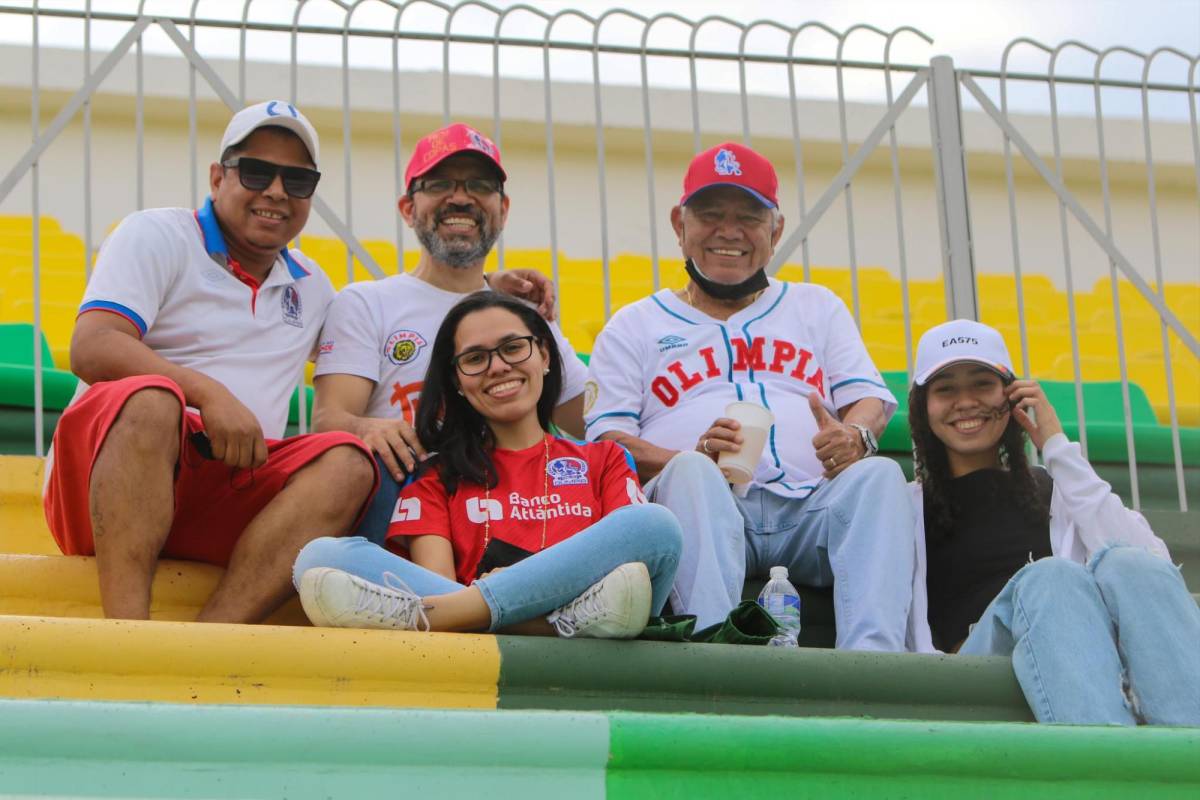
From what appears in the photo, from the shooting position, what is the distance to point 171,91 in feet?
23.3

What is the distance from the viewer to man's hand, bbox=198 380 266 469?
2809 mm

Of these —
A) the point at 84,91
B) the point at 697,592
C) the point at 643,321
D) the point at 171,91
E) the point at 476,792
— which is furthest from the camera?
the point at 171,91

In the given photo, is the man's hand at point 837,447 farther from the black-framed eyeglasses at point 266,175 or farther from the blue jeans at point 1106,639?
the black-framed eyeglasses at point 266,175

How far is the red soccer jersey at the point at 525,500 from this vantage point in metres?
2.86

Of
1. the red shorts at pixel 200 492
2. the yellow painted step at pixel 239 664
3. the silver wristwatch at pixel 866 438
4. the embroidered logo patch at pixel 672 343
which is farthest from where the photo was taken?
the embroidered logo patch at pixel 672 343

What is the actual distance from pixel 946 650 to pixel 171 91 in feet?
16.7

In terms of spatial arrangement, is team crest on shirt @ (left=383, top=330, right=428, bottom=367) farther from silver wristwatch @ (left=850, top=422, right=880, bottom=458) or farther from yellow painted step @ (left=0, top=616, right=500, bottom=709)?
yellow painted step @ (left=0, top=616, right=500, bottom=709)

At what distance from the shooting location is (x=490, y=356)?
10.2 feet

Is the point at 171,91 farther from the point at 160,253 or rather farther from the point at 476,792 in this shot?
the point at 476,792

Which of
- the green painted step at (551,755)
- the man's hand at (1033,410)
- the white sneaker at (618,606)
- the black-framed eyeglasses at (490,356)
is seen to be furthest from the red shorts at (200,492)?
the man's hand at (1033,410)

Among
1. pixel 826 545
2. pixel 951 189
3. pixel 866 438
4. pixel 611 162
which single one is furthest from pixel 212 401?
pixel 611 162

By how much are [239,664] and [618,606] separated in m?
0.57

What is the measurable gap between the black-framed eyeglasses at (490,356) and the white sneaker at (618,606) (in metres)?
0.71

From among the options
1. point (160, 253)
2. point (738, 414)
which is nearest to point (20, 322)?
point (160, 253)
